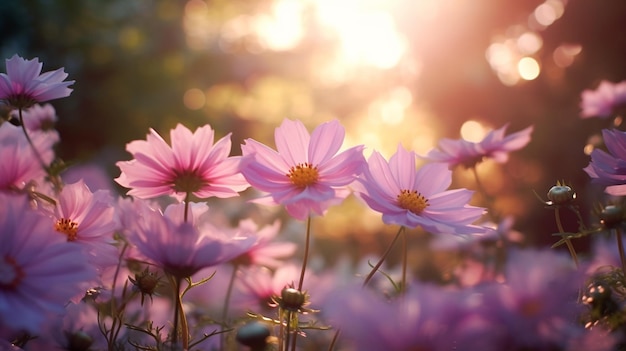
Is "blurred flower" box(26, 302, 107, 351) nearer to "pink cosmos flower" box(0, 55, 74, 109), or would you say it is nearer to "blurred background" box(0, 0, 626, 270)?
"pink cosmos flower" box(0, 55, 74, 109)

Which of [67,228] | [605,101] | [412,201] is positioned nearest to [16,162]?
[67,228]

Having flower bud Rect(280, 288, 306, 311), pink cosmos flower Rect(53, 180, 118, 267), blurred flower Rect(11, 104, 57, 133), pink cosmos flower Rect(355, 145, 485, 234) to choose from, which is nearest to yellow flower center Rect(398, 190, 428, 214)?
pink cosmos flower Rect(355, 145, 485, 234)

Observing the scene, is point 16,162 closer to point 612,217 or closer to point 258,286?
point 258,286

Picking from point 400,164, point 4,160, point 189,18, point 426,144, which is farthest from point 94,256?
point 189,18

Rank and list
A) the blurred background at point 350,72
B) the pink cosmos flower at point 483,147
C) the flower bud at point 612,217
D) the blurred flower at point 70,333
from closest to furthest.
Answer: the blurred flower at point 70,333
the flower bud at point 612,217
the pink cosmos flower at point 483,147
the blurred background at point 350,72

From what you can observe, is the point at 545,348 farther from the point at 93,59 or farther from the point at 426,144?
the point at 93,59

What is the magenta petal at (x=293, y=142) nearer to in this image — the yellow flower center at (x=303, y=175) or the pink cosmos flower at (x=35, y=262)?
the yellow flower center at (x=303, y=175)

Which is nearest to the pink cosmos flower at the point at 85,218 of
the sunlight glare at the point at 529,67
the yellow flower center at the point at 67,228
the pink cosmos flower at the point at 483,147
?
the yellow flower center at the point at 67,228
